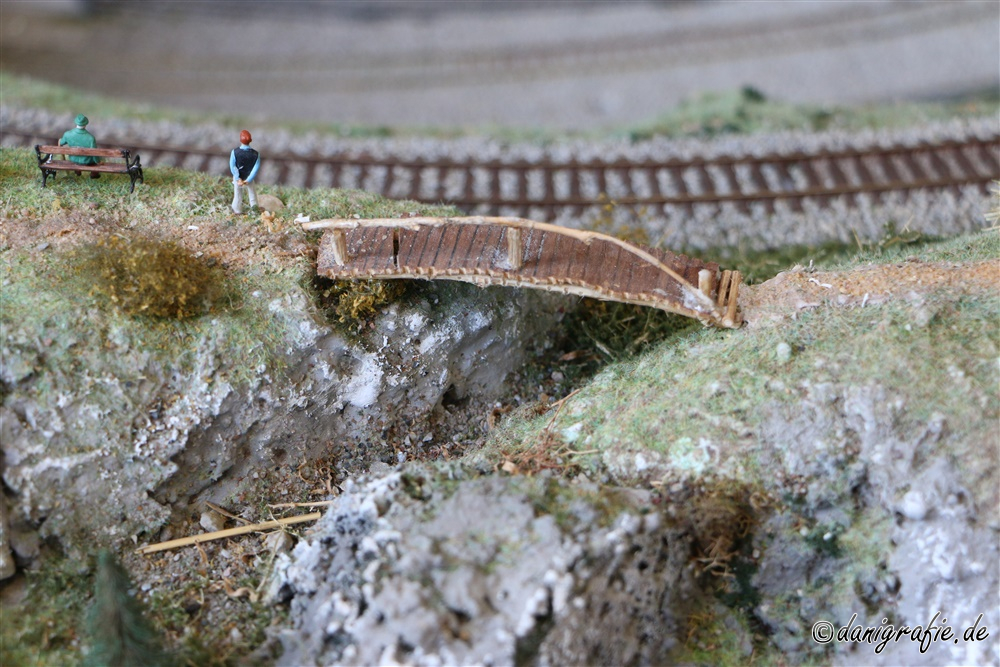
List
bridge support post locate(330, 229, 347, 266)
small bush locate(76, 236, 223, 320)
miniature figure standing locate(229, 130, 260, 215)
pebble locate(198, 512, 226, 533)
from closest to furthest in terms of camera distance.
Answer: small bush locate(76, 236, 223, 320) < pebble locate(198, 512, 226, 533) < bridge support post locate(330, 229, 347, 266) < miniature figure standing locate(229, 130, 260, 215)

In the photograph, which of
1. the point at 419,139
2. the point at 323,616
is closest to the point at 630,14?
the point at 419,139

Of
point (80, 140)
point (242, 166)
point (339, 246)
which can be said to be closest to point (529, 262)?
point (339, 246)

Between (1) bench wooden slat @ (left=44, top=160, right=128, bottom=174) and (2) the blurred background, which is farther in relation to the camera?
(2) the blurred background

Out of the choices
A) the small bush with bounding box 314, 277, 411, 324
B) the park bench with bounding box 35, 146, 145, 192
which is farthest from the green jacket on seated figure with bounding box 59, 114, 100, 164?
the small bush with bounding box 314, 277, 411, 324

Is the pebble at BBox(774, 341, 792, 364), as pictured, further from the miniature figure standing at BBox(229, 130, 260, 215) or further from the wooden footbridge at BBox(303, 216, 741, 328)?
the miniature figure standing at BBox(229, 130, 260, 215)

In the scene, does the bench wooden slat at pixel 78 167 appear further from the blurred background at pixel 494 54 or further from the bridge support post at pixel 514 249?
the blurred background at pixel 494 54

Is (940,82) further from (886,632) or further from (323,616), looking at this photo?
(323,616)
